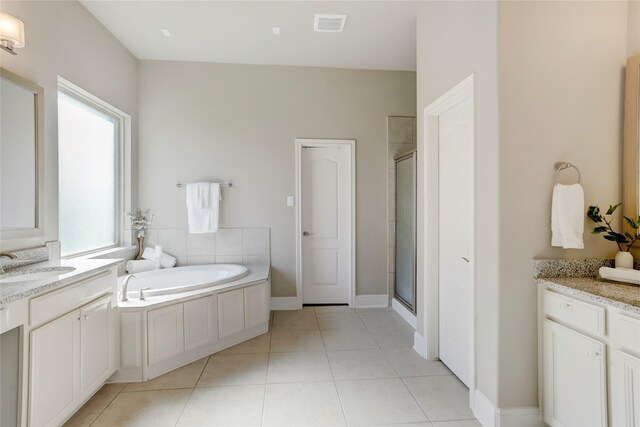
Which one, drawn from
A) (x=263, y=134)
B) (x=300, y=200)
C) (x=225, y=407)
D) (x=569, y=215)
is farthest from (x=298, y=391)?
(x=263, y=134)

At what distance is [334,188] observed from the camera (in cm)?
388

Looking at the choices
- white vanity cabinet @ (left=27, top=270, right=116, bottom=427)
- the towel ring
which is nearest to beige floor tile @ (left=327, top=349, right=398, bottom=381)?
white vanity cabinet @ (left=27, top=270, right=116, bottom=427)

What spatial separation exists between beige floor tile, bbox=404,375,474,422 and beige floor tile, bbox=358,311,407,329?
1.02 metres

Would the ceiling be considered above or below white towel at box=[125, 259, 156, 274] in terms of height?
above

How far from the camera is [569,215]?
1.60 meters

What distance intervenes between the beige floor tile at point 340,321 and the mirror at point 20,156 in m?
2.50

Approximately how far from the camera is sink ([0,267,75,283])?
155 cm

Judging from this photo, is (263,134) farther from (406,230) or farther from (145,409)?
(145,409)

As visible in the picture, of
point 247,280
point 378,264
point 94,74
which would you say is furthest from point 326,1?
point 378,264

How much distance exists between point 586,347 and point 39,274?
272 centimetres

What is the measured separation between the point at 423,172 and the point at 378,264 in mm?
1661

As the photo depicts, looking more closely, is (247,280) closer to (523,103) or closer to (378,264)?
(378,264)

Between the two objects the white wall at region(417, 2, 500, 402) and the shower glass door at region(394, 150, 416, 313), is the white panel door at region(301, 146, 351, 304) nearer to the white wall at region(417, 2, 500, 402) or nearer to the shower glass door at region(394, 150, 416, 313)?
the shower glass door at region(394, 150, 416, 313)

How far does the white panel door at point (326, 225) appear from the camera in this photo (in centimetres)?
385
